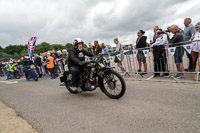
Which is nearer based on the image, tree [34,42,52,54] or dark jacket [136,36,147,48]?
dark jacket [136,36,147,48]

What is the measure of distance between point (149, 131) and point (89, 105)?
1828 mm

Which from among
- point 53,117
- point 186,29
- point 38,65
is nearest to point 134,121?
point 53,117

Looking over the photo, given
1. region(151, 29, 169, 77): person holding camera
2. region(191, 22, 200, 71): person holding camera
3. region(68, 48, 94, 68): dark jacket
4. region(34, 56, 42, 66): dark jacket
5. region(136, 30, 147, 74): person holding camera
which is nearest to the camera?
region(68, 48, 94, 68): dark jacket

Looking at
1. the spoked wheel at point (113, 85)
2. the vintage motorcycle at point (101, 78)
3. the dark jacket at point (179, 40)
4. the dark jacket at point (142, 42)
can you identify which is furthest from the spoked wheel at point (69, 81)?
the dark jacket at point (179, 40)

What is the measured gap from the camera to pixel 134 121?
262 centimetres

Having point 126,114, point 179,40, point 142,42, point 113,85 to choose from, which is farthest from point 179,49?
point 126,114

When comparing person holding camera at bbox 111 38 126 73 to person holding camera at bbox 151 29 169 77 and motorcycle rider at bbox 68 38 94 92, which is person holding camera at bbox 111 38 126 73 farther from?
motorcycle rider at bbox 68 38 94 92

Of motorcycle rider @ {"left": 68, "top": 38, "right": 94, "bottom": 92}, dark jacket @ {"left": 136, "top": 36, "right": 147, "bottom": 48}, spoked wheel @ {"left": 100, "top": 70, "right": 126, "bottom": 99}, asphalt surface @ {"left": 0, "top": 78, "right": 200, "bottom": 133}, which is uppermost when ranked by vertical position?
dark jacket @ {"left": 136, "top": 36, "right": 147, "bottom": 48}

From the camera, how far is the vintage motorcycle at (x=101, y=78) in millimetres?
3818

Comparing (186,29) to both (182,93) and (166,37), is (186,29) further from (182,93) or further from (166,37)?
(182,93)

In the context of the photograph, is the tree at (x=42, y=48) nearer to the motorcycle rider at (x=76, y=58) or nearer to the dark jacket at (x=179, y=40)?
the motorcycle rider at (x=76, y=58)

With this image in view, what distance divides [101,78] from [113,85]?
43 cm

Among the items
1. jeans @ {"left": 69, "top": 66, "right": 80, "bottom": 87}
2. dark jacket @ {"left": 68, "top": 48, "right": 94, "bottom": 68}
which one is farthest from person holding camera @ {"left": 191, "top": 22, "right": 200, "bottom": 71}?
jeans @ {"left": 69, "top": 66, "right": 80, "bottom": 87}

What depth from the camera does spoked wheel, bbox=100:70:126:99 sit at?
3.72m
